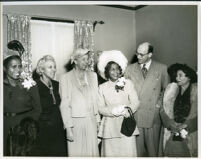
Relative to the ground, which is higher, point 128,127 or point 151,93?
point 151,93

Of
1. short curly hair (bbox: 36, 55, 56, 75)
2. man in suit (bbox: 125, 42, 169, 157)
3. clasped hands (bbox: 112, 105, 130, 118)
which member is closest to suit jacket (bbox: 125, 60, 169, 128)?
man in suit (bbox: 125, 42, 169, 157)

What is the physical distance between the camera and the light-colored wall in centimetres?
270

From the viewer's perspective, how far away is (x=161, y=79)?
8.93 ft

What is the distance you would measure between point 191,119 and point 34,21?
152cm

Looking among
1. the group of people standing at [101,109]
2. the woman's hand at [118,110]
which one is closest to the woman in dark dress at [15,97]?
the group of people standing at [101,109]

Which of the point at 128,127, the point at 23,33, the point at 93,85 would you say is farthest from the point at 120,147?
the point at 23,33

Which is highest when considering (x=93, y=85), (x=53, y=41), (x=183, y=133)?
(x=53, y=41)

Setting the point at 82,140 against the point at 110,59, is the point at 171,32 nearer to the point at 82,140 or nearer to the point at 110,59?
the point at 110,59

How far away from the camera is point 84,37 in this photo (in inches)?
108

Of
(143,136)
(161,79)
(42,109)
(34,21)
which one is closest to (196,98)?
(161,79)

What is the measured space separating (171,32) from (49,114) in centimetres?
122

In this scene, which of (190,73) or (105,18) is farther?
(105,18)

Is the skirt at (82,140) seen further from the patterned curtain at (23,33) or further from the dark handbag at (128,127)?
the patterned curtain at (23,33)

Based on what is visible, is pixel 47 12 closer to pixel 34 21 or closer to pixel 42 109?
pixel 34 21
